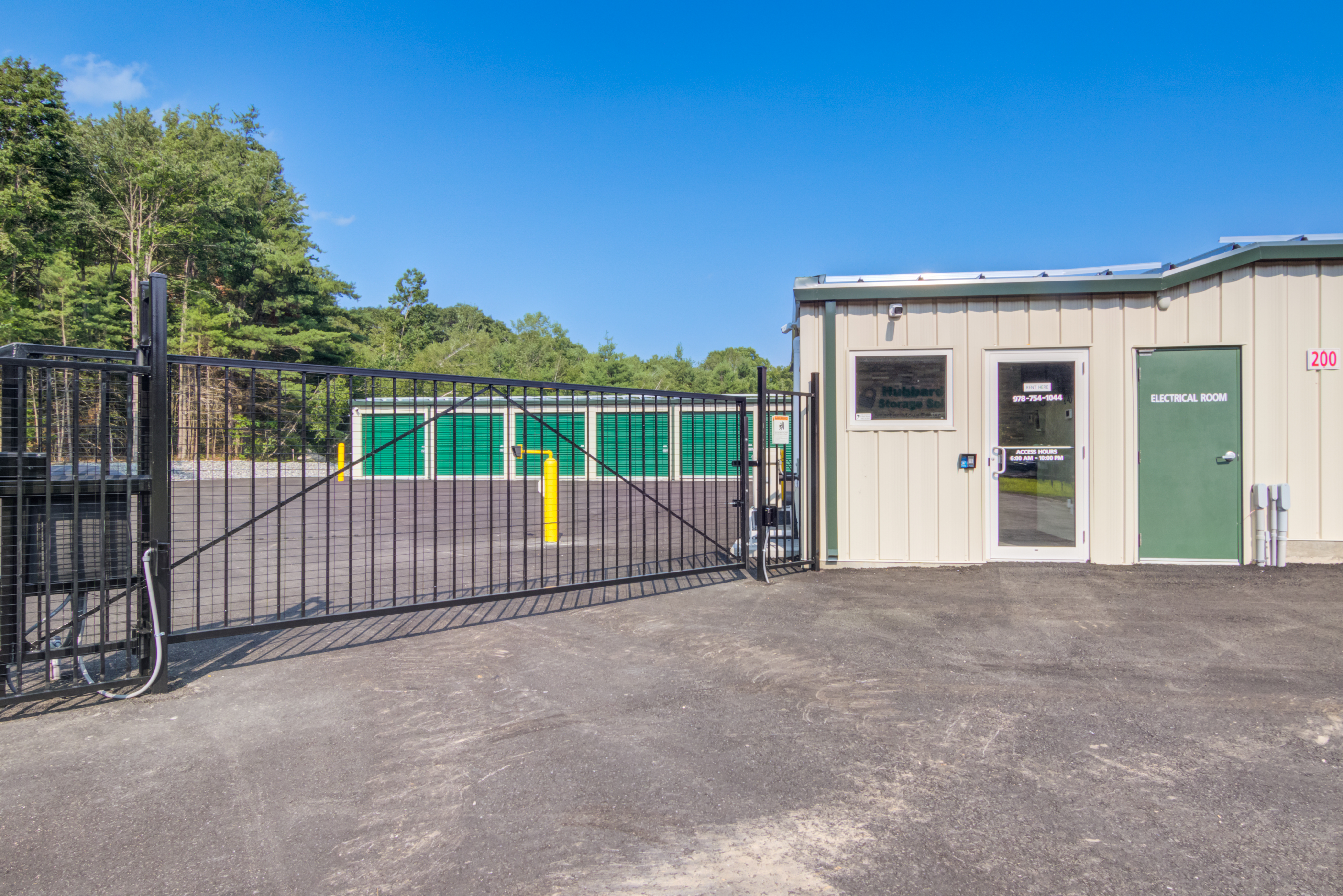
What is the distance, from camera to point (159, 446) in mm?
3777

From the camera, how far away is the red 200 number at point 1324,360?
694cm

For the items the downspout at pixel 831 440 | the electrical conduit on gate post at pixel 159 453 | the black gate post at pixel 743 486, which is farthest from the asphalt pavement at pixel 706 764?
the downspout at pixel 831 440

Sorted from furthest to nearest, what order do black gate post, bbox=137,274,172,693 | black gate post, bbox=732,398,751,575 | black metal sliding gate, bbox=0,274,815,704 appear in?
black gate post, bbox=732,398,751,575
black gate post, bbox=137,274,172,693
black metal sliding gate, bbox=0,274,815,704

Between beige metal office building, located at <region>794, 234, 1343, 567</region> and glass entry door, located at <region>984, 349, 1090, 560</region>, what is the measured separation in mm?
16

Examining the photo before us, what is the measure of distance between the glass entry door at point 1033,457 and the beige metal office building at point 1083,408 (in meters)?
0.02

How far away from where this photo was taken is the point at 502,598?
5.13 m

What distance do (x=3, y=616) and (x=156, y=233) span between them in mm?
33480

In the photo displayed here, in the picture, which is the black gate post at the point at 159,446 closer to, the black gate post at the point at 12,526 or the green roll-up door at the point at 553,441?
the black gate post at the point at 12,526

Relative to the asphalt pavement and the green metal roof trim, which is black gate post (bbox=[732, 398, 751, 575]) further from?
the asphalt pavement

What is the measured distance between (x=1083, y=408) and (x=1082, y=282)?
121 cm

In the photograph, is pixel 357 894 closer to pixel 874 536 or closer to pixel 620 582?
pixel 620 582

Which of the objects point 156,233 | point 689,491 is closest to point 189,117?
point 156,233

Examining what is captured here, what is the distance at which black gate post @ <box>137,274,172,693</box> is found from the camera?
3.77 m

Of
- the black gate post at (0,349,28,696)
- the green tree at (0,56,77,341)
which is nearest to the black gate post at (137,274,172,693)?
the black gate post at (0,349,28,696)
